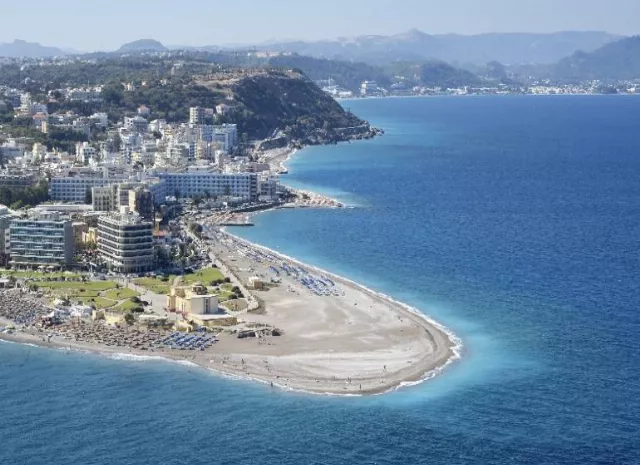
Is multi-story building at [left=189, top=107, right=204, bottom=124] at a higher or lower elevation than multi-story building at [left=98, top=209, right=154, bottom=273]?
higher

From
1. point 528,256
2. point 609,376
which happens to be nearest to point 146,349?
point 609,376

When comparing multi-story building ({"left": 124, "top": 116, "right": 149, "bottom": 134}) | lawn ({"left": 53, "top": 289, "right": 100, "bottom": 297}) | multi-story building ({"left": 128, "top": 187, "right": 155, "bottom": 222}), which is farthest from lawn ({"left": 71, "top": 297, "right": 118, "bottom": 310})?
multi-story building ({"left": 124, "top": 116, "right": 149, "bottom": 134})

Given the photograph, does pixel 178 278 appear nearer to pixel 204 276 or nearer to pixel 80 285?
pixel 204 276

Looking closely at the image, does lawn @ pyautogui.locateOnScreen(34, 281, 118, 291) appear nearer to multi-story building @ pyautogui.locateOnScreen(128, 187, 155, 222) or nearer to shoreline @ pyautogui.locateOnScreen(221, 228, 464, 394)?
shoreline @ pyautogui.locateOnScreen(221, 228, 464, 394)

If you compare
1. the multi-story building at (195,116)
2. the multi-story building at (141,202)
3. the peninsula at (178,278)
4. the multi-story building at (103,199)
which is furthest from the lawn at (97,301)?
the multi-story building at (195,116)

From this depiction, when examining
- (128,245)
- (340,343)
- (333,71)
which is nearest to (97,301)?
(128,245)
